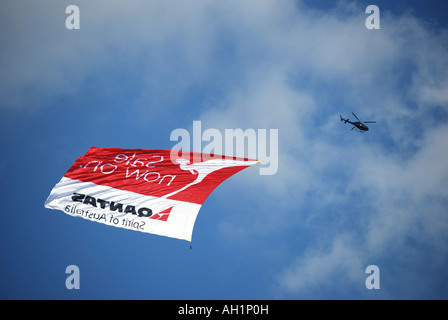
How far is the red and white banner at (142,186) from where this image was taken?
28344 millimetres

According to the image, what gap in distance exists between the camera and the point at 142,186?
29094 millimetres

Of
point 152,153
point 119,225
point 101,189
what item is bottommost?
point 119,225

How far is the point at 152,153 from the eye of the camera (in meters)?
29.7

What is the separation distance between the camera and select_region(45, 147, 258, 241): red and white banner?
28344mm

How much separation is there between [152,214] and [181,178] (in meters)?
2.55

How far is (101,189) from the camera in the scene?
29266 millimetres
